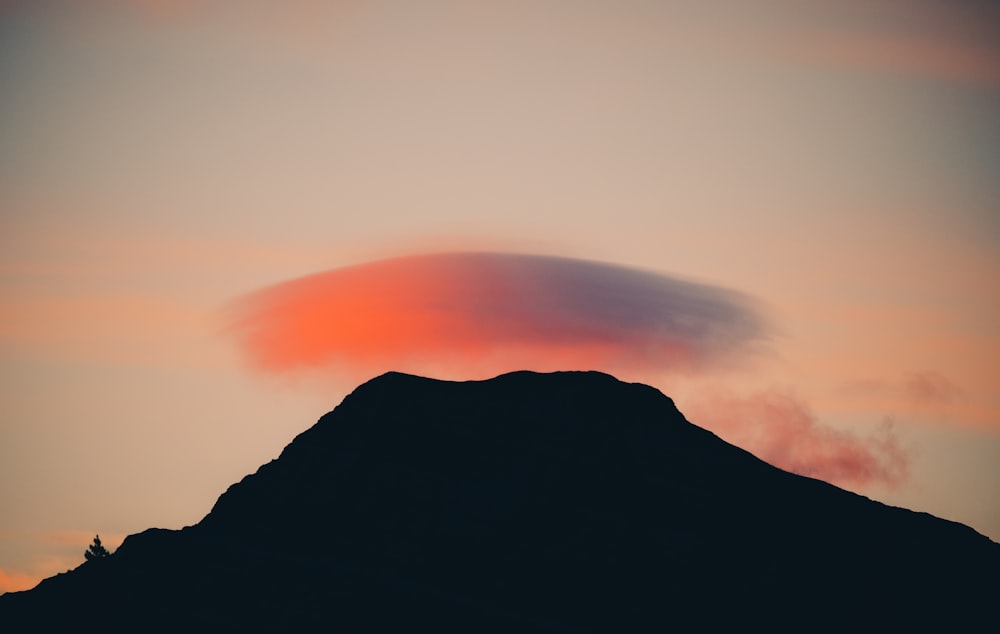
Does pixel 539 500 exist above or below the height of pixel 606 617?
above

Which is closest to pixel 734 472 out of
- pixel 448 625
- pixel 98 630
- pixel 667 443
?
pixel 667 443

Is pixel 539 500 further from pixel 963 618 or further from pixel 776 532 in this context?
pixel 963 618

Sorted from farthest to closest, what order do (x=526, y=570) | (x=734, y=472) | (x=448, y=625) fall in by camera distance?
(x=734, y=472) < (x=526, y=570) < (x=448, y=625)

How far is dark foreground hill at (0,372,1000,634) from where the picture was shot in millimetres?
74625

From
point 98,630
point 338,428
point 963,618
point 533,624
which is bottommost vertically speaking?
point 98,630

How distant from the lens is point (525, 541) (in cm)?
7856

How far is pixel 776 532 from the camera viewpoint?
81750 mm

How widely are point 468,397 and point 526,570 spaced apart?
14464 millimetres

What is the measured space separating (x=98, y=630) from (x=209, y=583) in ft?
22.8

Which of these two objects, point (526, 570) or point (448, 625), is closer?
point (448, 625)

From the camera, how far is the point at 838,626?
7581cm

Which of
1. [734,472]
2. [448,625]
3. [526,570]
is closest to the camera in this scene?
[448,625]

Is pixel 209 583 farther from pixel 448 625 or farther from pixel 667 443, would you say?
pixel 667 443

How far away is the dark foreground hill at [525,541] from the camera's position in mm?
74625
